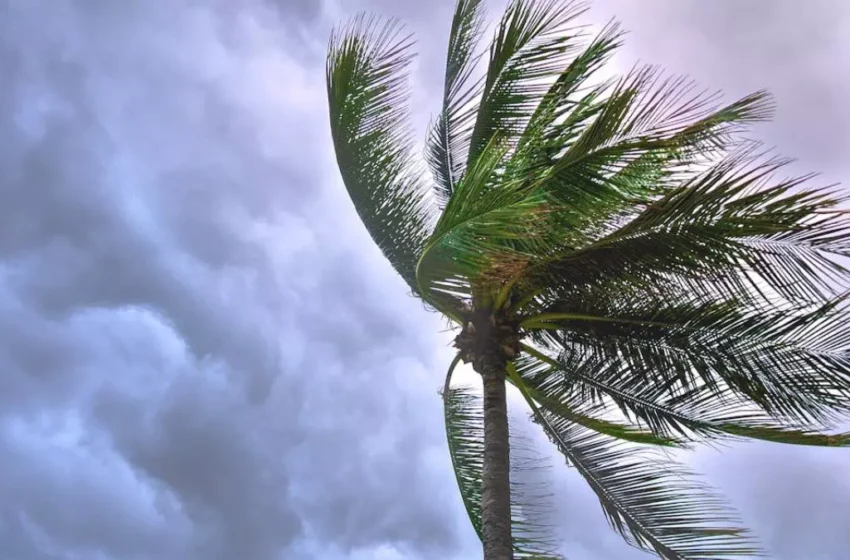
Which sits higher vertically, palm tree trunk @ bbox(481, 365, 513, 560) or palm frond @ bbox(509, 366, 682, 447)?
palm frond @ bbox(509, 366, 682, 447)

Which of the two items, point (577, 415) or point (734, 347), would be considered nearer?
point (734, 347)

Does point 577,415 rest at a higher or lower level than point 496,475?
higher

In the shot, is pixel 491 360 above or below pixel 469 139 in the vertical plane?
below

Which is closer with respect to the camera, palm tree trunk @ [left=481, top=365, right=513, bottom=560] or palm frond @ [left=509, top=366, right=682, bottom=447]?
palm tree trunk @ [left=481, top=365, right=513, bottom=560]

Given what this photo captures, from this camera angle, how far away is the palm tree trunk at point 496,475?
7398mm

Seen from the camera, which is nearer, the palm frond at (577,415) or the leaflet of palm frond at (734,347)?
the leaflet of palm frond at (734,347)

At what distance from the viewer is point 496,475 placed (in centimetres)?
780

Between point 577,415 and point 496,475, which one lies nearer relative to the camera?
point 496,475

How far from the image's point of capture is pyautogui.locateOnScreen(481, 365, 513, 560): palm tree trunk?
291 inches

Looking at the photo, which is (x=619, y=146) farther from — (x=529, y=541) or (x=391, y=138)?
(x=529, y=541)

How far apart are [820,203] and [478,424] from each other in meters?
5.04

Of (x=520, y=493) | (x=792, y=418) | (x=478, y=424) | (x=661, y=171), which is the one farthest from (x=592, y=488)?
(x=661, y=171)

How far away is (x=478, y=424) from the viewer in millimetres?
10148

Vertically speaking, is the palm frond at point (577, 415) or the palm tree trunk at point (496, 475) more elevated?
the palm frond at point (577, 415)
